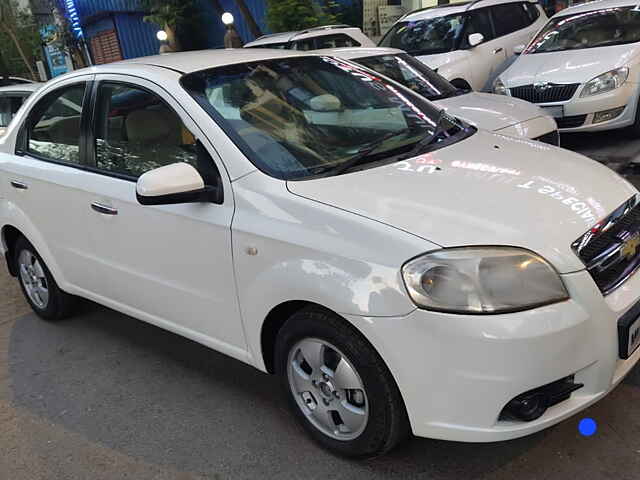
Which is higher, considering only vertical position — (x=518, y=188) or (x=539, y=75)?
(x=518, y=188)

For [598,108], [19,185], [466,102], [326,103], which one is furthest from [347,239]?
[598,108]

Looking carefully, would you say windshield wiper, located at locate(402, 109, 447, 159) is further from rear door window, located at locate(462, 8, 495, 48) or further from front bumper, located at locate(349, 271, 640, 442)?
rear door window, located at locate(462, 8, 495, 48)

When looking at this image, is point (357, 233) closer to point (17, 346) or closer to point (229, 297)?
point (229, 297)

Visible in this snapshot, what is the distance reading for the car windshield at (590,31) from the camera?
736 cm

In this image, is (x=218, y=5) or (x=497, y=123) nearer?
(x=497, y=123)

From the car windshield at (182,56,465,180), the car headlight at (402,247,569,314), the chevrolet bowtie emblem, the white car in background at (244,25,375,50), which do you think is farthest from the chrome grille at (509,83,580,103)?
the car headlight at (402,247,569,314)

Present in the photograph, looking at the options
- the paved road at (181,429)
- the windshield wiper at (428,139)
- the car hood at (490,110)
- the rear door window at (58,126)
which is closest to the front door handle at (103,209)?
the rear door window at (58,126)

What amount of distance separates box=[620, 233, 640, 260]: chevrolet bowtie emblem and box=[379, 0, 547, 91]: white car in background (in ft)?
19.8

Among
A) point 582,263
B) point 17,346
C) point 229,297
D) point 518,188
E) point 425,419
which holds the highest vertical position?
point 518,188

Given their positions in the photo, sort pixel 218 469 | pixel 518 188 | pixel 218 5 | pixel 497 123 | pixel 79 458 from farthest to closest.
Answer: pixel 218 5 < pixel 497 123 < pixel 79 458 < pixel 218 469 < pixel 518 188

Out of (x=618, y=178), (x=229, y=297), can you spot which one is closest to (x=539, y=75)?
(x=618, y=178)

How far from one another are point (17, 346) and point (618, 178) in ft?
12.6

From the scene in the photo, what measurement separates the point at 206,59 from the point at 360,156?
3.64ft

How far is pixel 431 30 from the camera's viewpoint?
9039 millimetres
